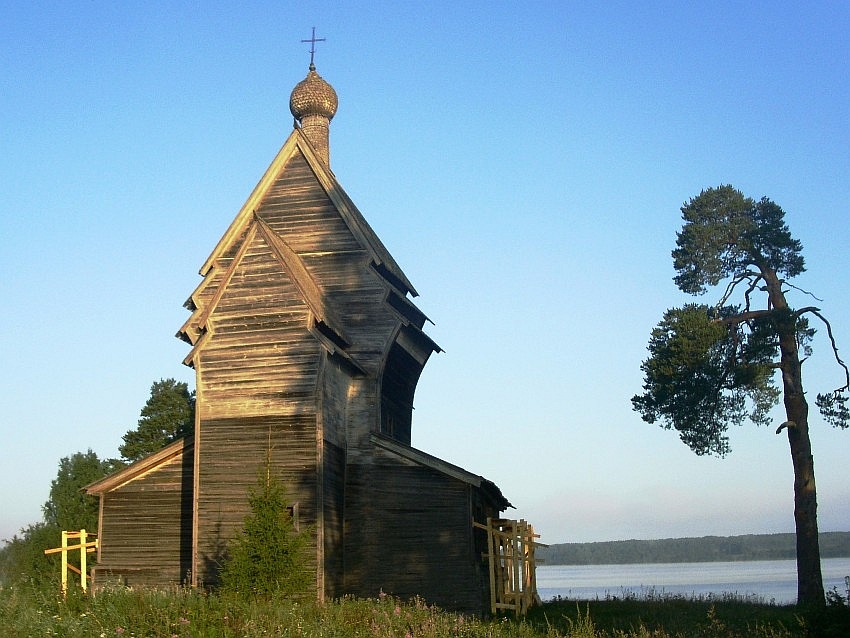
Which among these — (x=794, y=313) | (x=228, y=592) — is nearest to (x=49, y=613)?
(x=228, y=592)

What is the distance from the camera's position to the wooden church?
2466 cm

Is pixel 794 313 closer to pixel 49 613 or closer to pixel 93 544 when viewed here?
pixel 93 544

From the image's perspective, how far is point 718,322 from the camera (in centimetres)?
3219

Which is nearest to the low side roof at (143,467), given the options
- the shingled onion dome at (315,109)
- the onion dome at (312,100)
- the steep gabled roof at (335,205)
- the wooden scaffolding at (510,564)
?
the steep gabled roof at (335,205)

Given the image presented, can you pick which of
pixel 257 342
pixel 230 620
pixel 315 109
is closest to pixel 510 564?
pixel 257 342

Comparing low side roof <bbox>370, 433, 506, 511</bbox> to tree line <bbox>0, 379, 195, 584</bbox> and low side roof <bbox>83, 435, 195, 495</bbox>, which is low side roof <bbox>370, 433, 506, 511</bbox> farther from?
tree line <bbox>0, 379, 195, 584</bbox>

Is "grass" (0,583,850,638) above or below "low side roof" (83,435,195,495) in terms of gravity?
below

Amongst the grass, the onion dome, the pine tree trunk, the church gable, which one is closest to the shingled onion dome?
the onion dome

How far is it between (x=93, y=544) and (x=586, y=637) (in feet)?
58.4

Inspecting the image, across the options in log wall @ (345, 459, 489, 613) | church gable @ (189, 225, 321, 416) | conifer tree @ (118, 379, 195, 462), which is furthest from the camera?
conifer tree @ (118, 379, 195, 462)

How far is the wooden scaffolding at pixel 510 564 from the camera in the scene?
2683 cm

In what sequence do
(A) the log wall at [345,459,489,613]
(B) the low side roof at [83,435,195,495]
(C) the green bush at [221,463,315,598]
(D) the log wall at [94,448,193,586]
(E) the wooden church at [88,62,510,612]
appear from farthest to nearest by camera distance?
(B) the low side roof at [83,435,195,495] → (D) the log wall at [94,448,193,586] → (A) the log wall at [345,459,489,613] → (E) the wooden church at [88,62,510,612] → (C) the green bush at [221,463,315,598]

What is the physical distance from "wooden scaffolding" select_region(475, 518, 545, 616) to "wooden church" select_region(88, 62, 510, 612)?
446mm

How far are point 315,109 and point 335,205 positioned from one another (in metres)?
6.61
